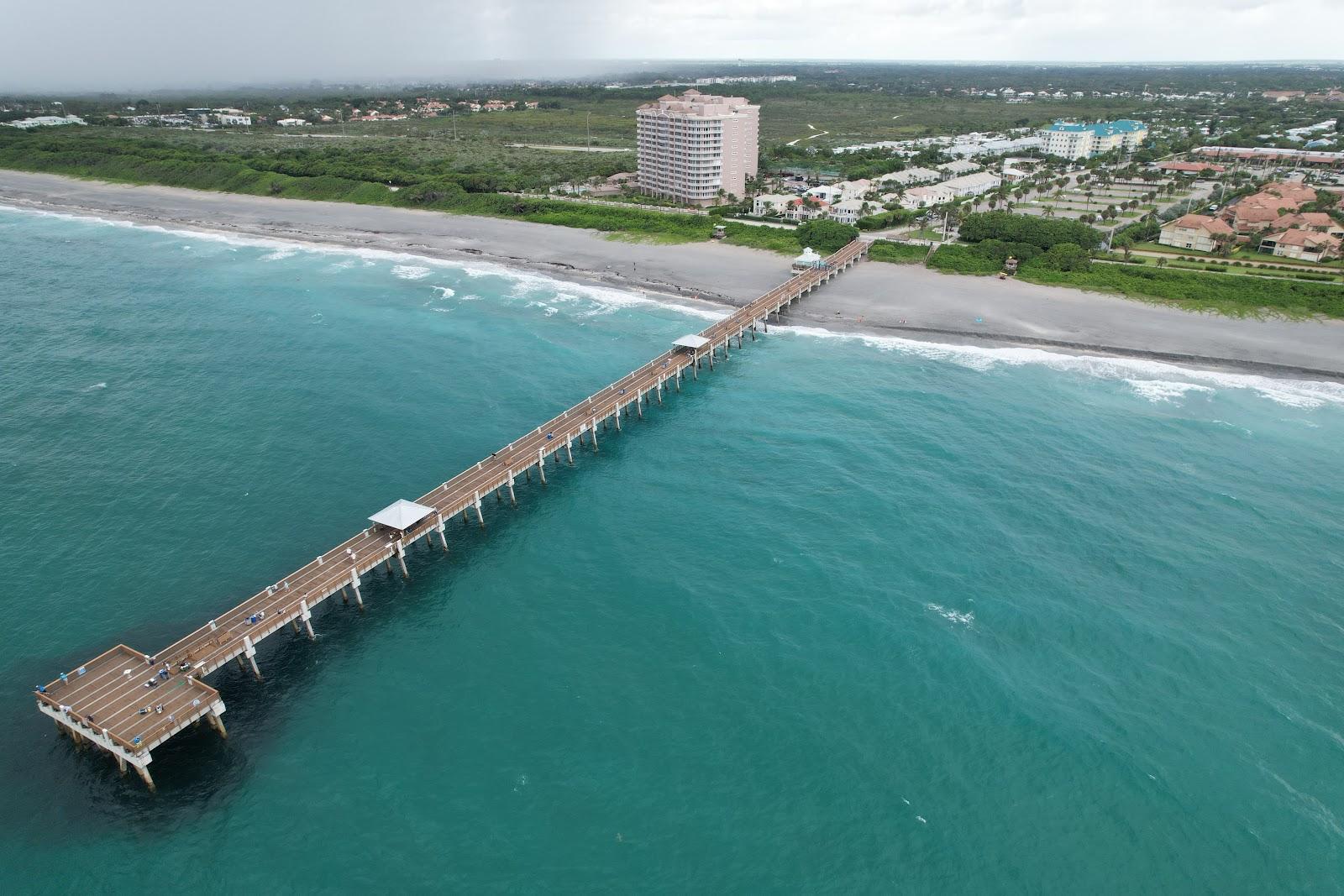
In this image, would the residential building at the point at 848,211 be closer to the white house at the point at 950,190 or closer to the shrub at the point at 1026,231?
the white house at the point at 950,190

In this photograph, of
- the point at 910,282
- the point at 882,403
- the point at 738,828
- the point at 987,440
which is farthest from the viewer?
the point at 910,282

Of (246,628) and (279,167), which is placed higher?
(279,167)

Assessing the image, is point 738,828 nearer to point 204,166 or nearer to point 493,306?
point 493,306

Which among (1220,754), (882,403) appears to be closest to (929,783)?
(1220,754)

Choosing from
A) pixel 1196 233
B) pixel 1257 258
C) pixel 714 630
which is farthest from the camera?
pixel 1196 233

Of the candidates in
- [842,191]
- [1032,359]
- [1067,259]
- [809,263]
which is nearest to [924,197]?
[842,191]

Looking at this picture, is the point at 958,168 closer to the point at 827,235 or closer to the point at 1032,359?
the point at 827,235

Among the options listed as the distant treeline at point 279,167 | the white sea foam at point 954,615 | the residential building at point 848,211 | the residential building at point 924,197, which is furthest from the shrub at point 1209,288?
the distant treeline at point 279,167
